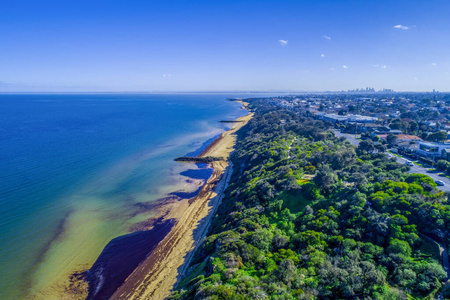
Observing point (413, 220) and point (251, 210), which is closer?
point (413, 220)

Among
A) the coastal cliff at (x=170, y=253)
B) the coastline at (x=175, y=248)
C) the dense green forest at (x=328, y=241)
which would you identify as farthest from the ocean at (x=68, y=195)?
the dense green forest at (x=328, y=241)

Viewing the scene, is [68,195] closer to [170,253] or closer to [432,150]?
[170,253]

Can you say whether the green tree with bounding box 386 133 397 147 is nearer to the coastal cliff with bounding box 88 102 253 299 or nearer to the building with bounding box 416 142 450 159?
the building with bounding box 416 142 450 159

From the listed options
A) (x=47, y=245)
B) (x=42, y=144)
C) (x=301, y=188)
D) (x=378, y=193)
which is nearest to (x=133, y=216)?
(x=47, y=245)

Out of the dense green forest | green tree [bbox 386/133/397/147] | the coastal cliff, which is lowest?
the coastal cliff

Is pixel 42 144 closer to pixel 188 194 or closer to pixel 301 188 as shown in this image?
pixel 188 194

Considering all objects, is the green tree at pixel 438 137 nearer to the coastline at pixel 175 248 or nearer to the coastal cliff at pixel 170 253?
the coastline at pixel 175 248

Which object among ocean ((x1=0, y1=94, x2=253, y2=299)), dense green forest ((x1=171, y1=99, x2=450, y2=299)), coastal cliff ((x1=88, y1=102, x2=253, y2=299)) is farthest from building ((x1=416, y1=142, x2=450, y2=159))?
ocean ((x1=0, y1=94, x2=253, y2=299))
